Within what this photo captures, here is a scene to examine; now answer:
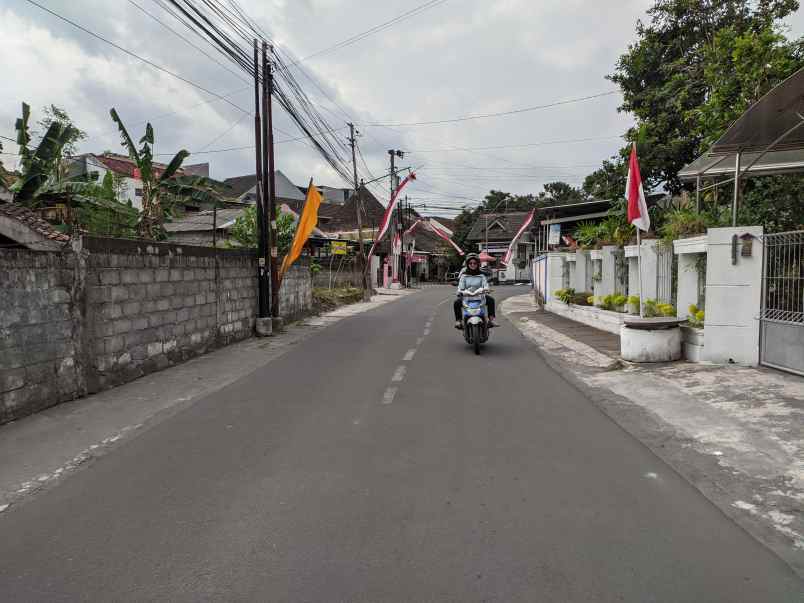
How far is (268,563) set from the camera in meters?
3.23

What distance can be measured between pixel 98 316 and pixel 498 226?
2430 inches

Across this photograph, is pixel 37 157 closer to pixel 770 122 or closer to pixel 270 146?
pixel 270 146

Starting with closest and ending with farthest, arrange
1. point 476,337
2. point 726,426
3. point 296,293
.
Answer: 1. point 726,426
2. point 476,337
3. point 296,293

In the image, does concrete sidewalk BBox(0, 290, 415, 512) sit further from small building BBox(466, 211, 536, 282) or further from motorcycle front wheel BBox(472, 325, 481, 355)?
small building BBox(466, 211, 536, 282)

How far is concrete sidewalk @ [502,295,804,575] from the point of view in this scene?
4031 mm

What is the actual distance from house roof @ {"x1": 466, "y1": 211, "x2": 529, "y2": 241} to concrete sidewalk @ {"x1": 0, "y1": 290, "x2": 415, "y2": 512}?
5820 centimetres

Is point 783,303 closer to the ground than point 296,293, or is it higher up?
higher up

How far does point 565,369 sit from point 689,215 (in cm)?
401

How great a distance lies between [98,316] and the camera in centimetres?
822

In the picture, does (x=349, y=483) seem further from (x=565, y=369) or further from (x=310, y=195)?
(x=310, y=195)

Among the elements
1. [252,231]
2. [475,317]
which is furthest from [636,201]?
[252,231]

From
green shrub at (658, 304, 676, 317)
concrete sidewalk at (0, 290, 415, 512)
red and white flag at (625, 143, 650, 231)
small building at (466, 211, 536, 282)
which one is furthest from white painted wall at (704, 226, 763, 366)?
small building at (466, 211, 536, 282)

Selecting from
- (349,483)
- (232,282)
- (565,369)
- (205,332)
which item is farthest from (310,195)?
(349,483)

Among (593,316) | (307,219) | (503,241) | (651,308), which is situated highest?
(503,241)
